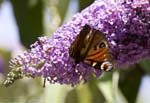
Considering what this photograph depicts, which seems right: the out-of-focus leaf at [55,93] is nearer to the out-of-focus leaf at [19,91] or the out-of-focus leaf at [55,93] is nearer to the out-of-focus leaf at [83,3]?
the out-of-focus leaf at [19,91]

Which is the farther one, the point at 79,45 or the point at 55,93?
the point at 55,93

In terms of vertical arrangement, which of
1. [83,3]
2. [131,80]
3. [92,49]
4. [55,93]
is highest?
[83,3]

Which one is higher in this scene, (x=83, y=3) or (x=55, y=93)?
(x=83, y=3)

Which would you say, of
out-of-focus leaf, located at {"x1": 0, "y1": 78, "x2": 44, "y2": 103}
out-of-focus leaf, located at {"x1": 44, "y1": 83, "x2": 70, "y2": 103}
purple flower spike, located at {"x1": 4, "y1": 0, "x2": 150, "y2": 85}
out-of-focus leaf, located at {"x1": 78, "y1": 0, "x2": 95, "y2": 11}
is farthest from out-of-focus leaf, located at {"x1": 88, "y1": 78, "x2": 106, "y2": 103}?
purple flower spike, located at {"x1": 4, "y1": 0, "x2": 150, "y2": 85}

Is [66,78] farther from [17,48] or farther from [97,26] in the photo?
[17,48]

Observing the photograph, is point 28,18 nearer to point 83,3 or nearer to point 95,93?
point 83,3

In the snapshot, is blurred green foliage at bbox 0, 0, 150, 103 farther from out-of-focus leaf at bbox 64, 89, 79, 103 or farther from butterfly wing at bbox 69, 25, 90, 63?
butterfly wing at bbox 69, 25, 90, 63

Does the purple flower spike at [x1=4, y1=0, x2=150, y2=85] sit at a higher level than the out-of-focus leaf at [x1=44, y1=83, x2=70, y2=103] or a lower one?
higher

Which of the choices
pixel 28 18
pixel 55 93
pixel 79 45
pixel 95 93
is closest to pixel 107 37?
pixel 79 45
